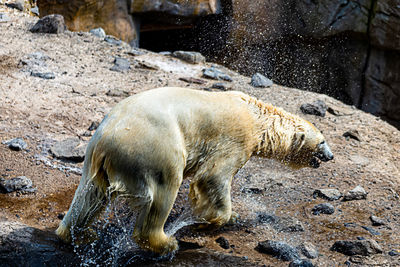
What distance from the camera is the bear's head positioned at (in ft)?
12.5

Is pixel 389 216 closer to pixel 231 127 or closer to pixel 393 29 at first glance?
pixel 231 127

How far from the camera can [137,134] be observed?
2.75 metres

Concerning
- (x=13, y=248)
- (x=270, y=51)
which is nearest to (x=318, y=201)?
(x=13, y=248)

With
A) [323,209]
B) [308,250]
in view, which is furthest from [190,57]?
[308,250]

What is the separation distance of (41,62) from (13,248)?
4278 mm

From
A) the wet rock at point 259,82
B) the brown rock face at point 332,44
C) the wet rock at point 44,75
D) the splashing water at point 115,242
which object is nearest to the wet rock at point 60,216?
the splashing water at point 115,242

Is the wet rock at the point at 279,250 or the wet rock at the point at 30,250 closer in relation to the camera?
the wet rock at the point at 30,250

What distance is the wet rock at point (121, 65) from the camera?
7158 millimetres

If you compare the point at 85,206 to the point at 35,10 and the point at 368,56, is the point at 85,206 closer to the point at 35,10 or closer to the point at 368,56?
the point at 35,10

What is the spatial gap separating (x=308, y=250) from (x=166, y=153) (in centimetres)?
149

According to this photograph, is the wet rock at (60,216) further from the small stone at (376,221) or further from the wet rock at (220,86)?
the wet rock at (220,86)

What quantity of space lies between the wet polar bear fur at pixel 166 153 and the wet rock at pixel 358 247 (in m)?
0.95

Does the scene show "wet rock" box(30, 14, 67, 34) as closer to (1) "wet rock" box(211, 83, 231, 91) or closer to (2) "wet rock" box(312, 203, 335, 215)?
(1) "wet rock" box(211, 83, 231, 91)

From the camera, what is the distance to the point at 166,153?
2.80m
